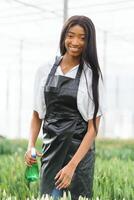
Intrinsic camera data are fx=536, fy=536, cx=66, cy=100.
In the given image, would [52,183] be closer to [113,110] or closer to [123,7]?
[123,7]

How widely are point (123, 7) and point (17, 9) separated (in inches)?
91.6

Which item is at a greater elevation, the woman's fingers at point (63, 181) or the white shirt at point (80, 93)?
the white shirt at point (80, 93)

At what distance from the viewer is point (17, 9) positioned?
38.8 feet

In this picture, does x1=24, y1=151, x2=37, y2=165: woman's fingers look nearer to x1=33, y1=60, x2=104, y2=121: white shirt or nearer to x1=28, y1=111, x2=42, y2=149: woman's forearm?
x1=28, y1=111, x2=42, y2=149: woman's forearm

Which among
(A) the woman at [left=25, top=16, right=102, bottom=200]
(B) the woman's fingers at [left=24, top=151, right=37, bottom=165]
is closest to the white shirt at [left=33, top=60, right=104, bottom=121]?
(A) the woman at [left=25, top=16, right=102, bottom=200]

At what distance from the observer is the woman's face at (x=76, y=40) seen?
2.10 metres

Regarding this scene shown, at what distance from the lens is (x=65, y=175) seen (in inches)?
80.9

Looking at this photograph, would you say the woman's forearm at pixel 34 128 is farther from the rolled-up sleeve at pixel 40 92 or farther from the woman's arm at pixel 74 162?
the woman's arm at pixel 74 162

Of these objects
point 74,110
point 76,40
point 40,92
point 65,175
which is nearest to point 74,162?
point 65,175

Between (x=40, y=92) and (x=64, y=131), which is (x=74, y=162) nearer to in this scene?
(x=64, y=131)

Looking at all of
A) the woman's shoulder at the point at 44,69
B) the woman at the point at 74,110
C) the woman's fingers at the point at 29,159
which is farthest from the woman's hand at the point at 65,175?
the woman's shoulder at the point at 44,69

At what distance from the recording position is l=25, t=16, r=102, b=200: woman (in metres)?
2.09

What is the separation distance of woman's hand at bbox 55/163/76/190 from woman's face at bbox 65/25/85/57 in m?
0.45

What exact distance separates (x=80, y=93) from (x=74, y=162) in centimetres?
27
